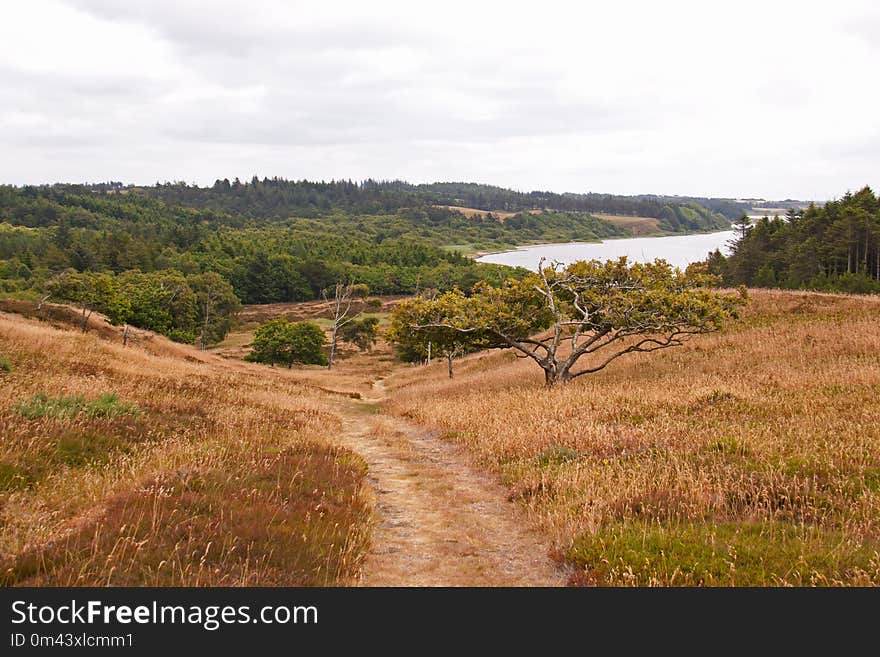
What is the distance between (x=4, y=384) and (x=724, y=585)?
16.8 m

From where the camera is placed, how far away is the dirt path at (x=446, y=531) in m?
7.06

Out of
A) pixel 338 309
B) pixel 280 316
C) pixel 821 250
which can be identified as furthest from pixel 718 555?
pixel 280 316

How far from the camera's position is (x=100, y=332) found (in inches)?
1767

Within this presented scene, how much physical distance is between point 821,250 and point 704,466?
84.8 m

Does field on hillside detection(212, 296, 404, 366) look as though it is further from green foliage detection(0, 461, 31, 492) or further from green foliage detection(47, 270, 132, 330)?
green foliage detection(0, 461, 31, 492)

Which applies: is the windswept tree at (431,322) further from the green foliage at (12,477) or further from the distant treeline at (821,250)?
the distant treeline at (821,250)

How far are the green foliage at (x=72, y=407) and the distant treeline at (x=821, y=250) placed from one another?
2861 inches

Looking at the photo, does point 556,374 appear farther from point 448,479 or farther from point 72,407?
point 72,407

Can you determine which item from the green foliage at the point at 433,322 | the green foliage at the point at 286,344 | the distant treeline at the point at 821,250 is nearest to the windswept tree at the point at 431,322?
the green foliage at the point at 433,322

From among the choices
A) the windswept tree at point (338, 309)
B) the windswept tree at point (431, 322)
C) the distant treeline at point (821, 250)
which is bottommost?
the windswept tree at point (338, 309)

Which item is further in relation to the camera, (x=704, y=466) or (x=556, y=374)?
(x=556, y=374)

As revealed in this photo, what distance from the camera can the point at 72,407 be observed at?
40.9 feet

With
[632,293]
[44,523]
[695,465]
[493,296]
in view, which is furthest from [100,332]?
[695,465]
